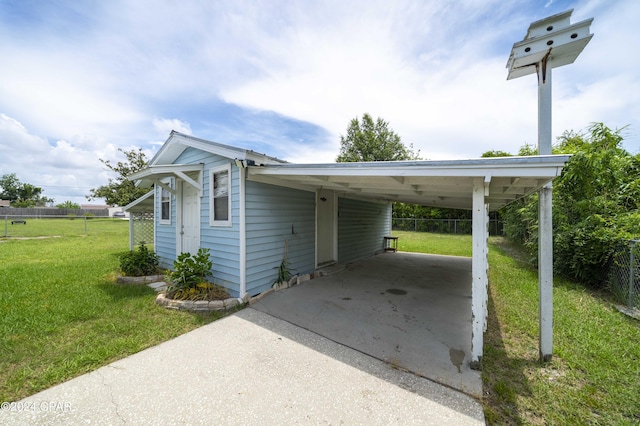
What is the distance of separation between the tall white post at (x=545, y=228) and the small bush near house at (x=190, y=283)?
14.3 ft

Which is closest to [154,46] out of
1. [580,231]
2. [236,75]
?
[236,75]

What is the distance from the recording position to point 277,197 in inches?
199

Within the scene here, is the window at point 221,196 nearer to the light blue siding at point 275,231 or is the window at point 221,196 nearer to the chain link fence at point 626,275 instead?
the light blue siding at point 275,231

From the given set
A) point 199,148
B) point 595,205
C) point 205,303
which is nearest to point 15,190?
point 199,148

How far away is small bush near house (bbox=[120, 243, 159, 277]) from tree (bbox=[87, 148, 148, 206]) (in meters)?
19.3

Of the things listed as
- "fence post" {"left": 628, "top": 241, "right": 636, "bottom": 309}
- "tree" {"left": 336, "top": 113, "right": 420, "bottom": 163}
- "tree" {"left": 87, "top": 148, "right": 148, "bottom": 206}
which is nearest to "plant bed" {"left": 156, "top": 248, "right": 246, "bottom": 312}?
"fence post" {"left": 628, "top": 241, "right": 636, "bottom": 309}

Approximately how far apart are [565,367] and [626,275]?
3192mm

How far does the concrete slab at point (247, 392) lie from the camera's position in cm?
195

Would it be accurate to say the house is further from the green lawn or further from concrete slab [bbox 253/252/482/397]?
the green lawn

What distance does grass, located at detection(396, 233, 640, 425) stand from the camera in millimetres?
2057

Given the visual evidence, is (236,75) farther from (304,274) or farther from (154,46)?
→ (304,274)

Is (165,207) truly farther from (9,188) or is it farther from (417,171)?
(9,188)

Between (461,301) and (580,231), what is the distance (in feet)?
10.5

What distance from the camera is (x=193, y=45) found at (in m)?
5.62
